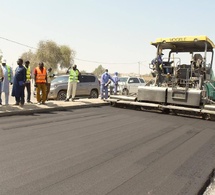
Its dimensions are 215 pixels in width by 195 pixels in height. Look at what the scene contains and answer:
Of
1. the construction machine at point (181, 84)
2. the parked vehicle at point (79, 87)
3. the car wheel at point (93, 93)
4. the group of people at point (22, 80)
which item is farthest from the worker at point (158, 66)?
the car wheel at point (93, 93)

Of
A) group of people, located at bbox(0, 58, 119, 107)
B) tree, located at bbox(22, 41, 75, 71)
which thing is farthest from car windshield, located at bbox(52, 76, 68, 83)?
tree, located at bbox(22, 41, 75, 71)

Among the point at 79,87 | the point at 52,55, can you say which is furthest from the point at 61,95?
the point at 52,55

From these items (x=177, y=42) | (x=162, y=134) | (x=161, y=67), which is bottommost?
(x=162, y=134)

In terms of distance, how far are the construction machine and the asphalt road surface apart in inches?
80.1

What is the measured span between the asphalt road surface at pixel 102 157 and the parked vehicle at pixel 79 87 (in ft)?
22.9

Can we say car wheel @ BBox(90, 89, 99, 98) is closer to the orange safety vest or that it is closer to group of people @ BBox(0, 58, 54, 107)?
group of people @ BBox(0, 58, 54, 107)

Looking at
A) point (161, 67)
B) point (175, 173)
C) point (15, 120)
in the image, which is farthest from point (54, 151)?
point (161, 67)

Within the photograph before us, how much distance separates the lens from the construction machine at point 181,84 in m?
9.80

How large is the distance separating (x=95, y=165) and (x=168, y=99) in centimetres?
661

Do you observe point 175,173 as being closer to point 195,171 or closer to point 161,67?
point 195,171

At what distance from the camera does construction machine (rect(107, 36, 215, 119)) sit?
9805 millimetres

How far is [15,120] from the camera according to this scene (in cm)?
777

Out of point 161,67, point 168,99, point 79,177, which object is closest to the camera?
point 79,177

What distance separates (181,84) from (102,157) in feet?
22.1
